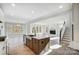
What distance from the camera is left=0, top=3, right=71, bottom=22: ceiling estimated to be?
2.30 metres

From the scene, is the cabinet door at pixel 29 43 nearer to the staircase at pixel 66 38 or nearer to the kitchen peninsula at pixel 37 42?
the kitchen peninsula at pixel 37 42

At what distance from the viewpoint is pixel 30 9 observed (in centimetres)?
232

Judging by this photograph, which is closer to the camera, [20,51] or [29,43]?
[20,51]

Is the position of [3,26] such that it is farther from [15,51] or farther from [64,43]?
[64,43]

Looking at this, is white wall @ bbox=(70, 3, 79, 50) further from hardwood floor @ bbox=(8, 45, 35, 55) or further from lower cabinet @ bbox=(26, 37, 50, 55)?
hardwood floor @ bbox=(8, 45, 35, 55)

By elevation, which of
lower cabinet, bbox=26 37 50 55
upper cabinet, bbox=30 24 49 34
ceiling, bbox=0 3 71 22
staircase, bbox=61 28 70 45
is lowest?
lower cabinet, bbox=26 37 50 55

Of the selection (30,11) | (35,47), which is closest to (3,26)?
(30,11)

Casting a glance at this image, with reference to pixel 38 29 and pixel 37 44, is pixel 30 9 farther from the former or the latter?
pixel 37 44

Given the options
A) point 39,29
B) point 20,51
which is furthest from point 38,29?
point 20,51

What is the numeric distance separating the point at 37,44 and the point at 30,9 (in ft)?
2.41

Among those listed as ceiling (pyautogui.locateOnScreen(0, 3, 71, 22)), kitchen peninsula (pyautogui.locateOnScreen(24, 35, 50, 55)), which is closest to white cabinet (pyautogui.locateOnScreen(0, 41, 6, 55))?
kitchen peninsula (pyautogui.locateOnScreen(24, 35, 50, 55))

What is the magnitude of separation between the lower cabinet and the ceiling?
0.45 metres

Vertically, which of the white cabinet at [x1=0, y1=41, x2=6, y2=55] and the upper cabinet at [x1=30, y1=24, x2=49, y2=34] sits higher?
the upper cabinet at [x1=30, y1=24, x2=49, y2=34]

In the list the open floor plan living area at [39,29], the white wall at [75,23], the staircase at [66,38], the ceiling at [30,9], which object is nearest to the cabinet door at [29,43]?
the open floor plan living area at [39,29]
